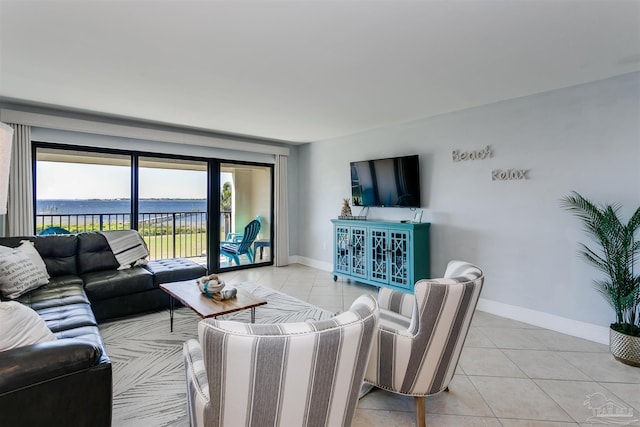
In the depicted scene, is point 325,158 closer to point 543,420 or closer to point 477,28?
point 477,28

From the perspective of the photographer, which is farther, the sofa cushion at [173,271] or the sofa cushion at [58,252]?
the sofa cushion at [173,271]

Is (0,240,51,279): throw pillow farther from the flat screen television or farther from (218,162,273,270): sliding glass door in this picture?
the flat screen television

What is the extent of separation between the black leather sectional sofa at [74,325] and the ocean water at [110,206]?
951 millimetres

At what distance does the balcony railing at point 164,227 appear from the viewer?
4375mm

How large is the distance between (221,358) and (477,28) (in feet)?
7.49

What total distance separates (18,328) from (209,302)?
52.1 inches

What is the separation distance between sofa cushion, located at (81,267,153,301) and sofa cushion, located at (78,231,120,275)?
5.0 inches

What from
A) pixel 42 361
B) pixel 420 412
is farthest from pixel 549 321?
pixel 42 361

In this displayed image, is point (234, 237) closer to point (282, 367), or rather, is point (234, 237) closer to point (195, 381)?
point (195, 381)

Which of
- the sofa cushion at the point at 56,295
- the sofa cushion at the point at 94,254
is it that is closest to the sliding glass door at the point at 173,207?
the sofa cushion at the point at 94,254

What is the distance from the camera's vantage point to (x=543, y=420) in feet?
5.76

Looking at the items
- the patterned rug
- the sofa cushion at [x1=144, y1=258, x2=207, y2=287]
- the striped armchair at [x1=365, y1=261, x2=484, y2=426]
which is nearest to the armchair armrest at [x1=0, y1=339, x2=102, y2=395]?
the patterned rug

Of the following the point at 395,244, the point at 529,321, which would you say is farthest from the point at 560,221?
the point at 395,244

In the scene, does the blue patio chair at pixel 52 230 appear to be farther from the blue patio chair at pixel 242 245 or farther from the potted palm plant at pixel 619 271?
the potted palm plant at pixel 619 271
